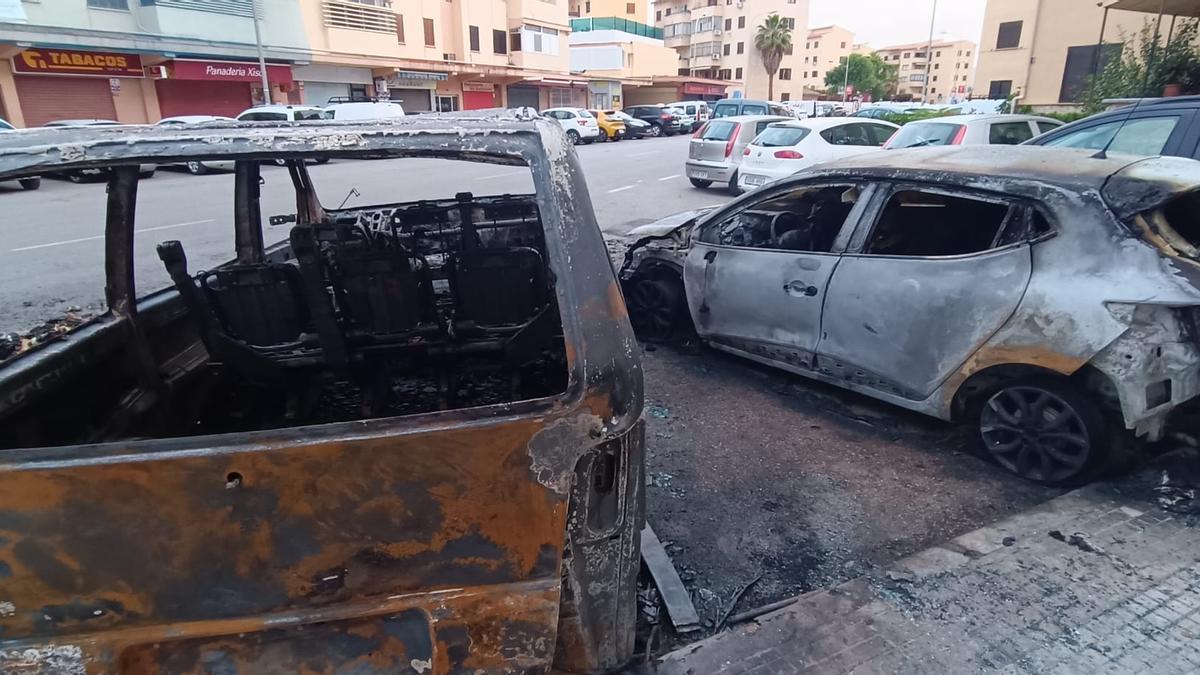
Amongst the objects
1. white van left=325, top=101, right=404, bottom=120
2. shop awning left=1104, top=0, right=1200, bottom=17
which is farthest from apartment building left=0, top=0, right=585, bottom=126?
shop awning left=1104, top=0, right=1200, bottom=17

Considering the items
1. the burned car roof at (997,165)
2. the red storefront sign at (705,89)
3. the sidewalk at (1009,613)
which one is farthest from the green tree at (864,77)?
the sidewalk at (1009,613)

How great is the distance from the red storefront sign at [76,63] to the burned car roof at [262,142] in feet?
83.0

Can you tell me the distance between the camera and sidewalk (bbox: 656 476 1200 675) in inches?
90.7

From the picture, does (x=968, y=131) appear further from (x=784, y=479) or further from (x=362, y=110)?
(x=362, y=110)

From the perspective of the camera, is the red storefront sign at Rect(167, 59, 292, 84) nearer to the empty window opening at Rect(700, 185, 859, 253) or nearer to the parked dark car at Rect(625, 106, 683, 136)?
the parked dark car at Rect(625, 106, 683, 136)

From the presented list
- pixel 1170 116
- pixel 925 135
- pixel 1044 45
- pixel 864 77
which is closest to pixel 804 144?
pixel 925 135

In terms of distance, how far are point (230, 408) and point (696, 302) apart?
2982 millimetres

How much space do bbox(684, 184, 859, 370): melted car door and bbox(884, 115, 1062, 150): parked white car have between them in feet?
19.0

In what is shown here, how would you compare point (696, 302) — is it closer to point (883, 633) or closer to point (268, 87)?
point (883, 633)

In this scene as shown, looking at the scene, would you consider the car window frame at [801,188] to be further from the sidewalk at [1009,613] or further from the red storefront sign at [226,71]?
the red storefront sign at [226,71]

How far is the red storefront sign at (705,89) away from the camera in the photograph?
5844cm

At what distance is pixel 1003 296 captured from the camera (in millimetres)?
3234

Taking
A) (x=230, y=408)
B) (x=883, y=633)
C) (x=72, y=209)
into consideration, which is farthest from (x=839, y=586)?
(x=72, y=209)

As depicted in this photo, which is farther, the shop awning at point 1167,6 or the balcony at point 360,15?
the balcony at point 360,15
